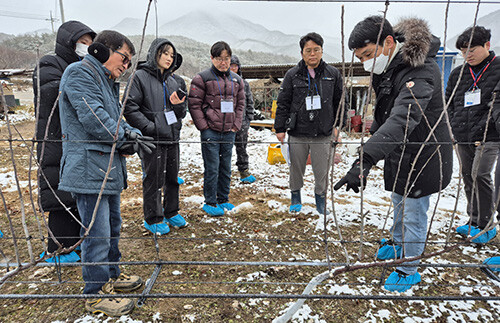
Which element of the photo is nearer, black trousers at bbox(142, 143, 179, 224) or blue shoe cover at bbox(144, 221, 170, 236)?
black trousers at bbox(142, 143, 179, 224)

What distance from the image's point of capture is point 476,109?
2629 mm

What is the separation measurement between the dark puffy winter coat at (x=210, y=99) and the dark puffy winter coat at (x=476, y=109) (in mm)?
2356

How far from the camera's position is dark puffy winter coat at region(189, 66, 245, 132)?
10.7 feet

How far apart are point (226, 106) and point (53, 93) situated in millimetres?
1725

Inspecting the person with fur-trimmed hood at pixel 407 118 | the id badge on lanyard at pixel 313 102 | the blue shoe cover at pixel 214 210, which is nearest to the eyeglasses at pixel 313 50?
the id badge on lanyard at pixel 313 102

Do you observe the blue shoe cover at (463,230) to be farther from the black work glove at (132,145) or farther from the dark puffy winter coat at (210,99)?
the black work glove at (132,145)

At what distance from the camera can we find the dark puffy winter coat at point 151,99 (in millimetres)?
2617

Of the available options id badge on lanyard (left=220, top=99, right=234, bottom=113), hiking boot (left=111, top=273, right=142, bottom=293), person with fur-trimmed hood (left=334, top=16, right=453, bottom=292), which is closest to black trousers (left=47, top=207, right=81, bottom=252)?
hiking boot (left=111, top=273, right=142, bottom=293)

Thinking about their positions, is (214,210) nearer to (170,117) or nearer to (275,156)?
(170,117)

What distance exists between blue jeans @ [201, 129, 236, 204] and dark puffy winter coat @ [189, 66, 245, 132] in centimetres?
12

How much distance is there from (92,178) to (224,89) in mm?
1990

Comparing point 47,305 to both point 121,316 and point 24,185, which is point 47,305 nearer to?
point 121,316

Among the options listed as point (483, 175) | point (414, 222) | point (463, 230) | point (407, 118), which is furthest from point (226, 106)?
point (463, 230)

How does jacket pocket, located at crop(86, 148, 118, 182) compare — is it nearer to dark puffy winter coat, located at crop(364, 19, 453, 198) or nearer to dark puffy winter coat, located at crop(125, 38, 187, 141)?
dark puffy winter coat, located at crop(125, 38, 187, 141)
